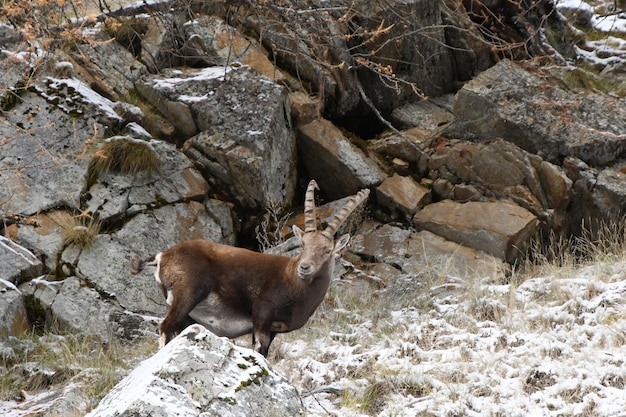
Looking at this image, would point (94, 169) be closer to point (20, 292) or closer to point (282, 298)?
point (20, 292)

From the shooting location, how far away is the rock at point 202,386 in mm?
3771

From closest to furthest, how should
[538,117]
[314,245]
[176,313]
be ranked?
[176,313] → [314,245] → [538,117]

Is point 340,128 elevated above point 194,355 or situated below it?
below

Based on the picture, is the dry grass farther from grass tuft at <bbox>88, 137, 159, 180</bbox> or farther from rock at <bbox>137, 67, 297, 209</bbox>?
rock at <bbox>137, 67, 297, 209</bbox>

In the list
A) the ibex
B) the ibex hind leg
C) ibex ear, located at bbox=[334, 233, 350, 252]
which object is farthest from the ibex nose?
the ibex hind leg

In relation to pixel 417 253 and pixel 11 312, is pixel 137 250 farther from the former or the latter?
pixel 417 253

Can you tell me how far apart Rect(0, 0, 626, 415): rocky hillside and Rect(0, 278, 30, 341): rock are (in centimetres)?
6

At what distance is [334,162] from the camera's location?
11.0 metres

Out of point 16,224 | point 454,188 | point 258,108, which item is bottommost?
point 454,188

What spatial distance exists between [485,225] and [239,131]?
3.90m

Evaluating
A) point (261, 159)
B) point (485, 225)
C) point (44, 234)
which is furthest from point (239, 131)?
point (485, 225)

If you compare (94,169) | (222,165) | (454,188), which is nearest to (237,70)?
(222,165)

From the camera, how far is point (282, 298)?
6.97 meters

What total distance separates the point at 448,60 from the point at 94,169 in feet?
23.1
